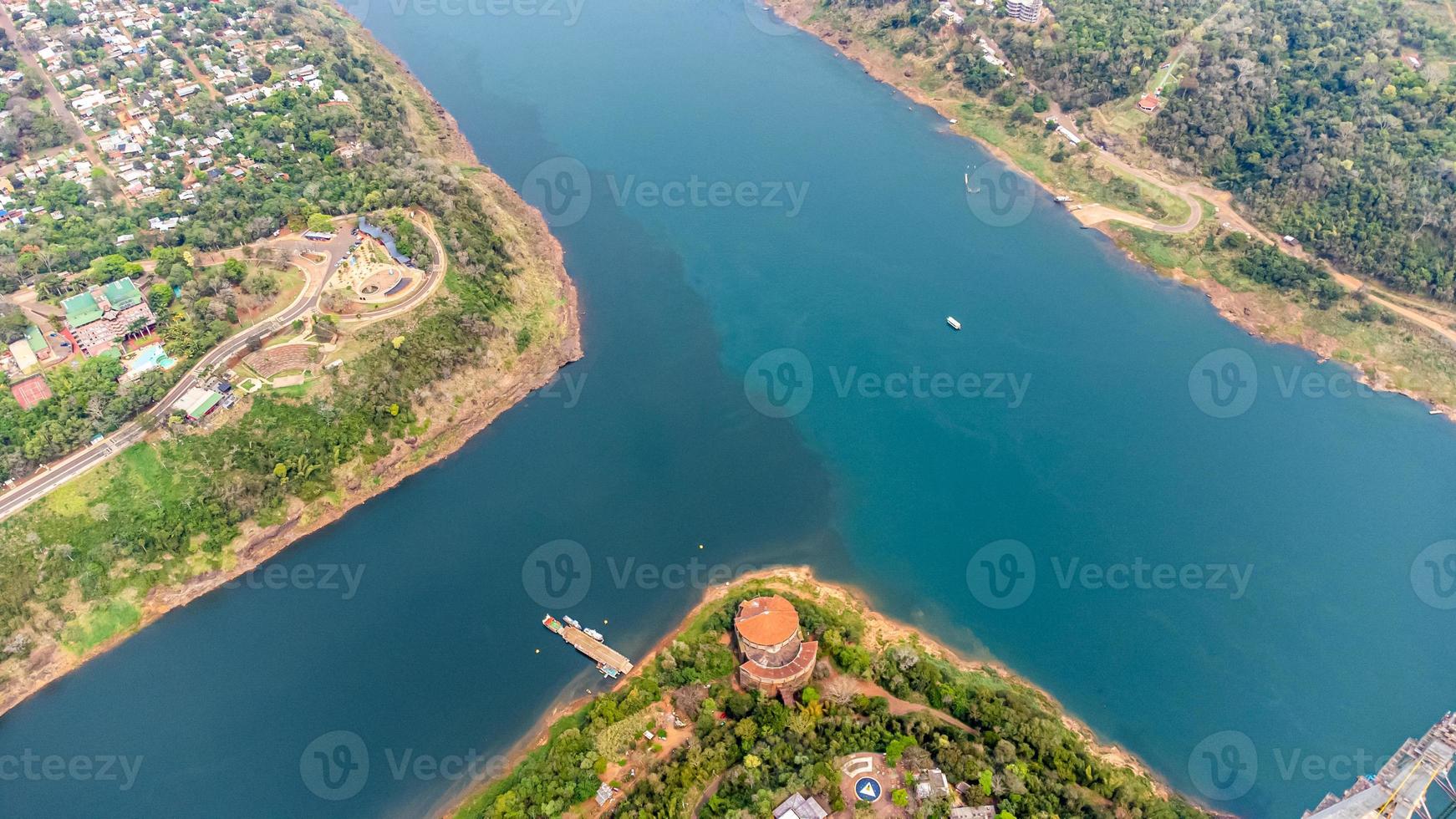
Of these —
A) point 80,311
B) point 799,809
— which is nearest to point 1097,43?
point 799,809

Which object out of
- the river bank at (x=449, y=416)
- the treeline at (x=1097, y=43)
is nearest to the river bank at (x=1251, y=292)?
the treeline at (x=1097, y=43)

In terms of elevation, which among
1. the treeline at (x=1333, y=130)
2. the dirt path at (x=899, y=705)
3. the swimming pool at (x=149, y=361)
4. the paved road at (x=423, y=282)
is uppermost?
the treeline at (x=1333, y=130)

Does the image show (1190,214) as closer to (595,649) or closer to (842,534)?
(842,534)

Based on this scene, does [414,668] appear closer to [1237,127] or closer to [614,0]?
[1237,127]

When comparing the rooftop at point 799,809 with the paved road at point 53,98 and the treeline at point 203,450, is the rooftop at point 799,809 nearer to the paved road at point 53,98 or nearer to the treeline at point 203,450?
the treeline at point 203,450

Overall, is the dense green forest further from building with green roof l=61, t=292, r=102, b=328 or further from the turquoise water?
building with green roof l=61, t=292, r=102, b=328
